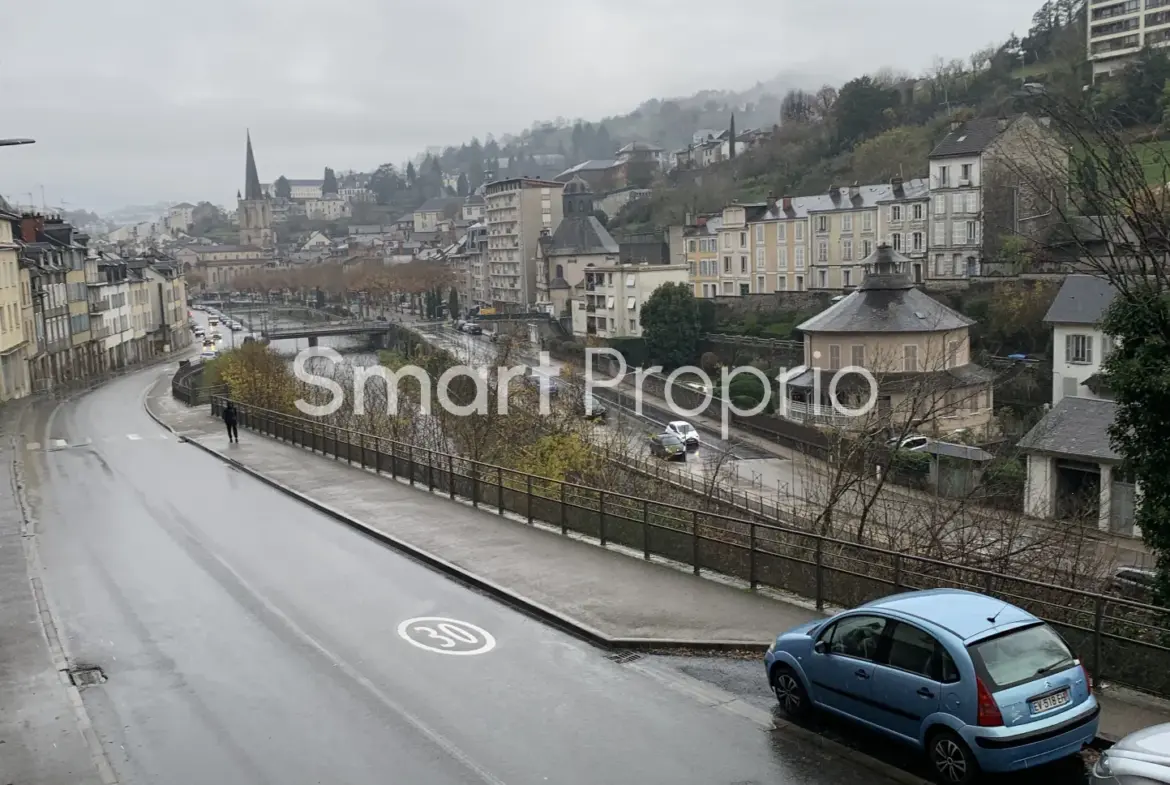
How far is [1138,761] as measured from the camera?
7316mm

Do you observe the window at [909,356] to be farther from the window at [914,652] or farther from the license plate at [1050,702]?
the license plate at [1050,702]

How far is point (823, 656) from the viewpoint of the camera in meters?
9.60

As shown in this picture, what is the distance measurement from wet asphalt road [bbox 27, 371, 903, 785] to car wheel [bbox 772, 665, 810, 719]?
32cm

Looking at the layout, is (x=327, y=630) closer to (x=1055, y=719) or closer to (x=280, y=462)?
(x=1055, y=719)

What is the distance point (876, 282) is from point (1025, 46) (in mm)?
65465

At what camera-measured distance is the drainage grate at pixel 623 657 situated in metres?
12.3

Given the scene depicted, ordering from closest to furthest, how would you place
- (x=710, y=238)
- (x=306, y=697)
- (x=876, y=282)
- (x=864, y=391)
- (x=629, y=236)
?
(x=306, y=697) → (x=864, y=391) → (x=876, y=282) → (x=710, y=238) → (x=629, y=236)

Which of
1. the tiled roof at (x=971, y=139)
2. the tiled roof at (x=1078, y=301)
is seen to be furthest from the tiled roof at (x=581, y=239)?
the tiled roof at (x=1078, y=301)

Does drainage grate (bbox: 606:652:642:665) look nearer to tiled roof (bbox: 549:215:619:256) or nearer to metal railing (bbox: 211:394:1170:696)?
metal railing (bbox: 211:394:1170:696)

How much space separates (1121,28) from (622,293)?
175 feet

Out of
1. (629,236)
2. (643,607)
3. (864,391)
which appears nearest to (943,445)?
(864,391)

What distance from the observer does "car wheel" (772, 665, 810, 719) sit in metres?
9.93

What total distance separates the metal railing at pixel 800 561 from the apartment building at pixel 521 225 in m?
98.5

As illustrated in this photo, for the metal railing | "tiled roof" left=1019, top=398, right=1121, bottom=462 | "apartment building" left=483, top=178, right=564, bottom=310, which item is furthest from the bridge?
→ the metal railing
